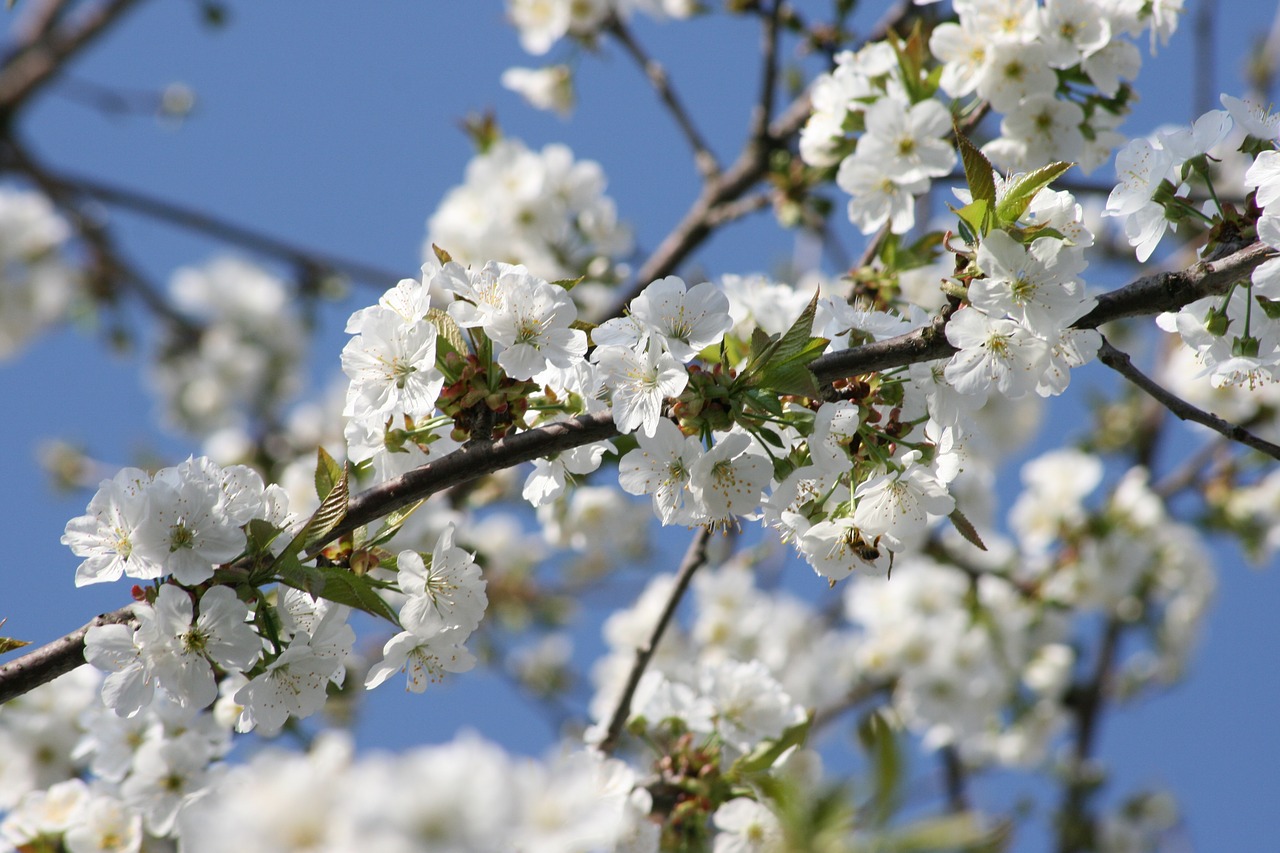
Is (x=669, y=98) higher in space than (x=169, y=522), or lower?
higher

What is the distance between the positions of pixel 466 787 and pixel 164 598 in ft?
2.97

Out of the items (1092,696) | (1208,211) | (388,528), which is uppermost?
(1092,696)

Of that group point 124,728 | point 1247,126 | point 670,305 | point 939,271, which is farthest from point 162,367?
point 1247,126

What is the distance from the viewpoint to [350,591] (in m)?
1.82

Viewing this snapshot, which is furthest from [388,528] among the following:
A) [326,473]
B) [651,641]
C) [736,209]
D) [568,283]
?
[736,209]

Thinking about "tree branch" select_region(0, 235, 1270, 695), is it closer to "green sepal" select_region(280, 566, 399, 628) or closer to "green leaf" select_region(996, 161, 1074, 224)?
"green sepal" select_region(280, 566, 399, 628)

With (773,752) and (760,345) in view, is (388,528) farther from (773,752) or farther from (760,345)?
(773,752)

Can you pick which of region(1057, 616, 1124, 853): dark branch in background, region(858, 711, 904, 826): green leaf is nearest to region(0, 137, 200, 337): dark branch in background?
region(858, 711, 904, 826): green leaf

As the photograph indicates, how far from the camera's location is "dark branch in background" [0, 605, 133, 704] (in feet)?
5.60

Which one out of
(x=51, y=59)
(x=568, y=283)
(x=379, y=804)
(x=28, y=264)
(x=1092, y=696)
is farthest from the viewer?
(x=28, y=264)

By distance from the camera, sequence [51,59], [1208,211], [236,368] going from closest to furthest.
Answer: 1. [1208,211]
2. [51,59]
3. [236,368]

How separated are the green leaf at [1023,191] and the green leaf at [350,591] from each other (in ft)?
4.12

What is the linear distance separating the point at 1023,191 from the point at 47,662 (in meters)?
1.82

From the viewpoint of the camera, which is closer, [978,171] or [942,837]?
[942,837]
